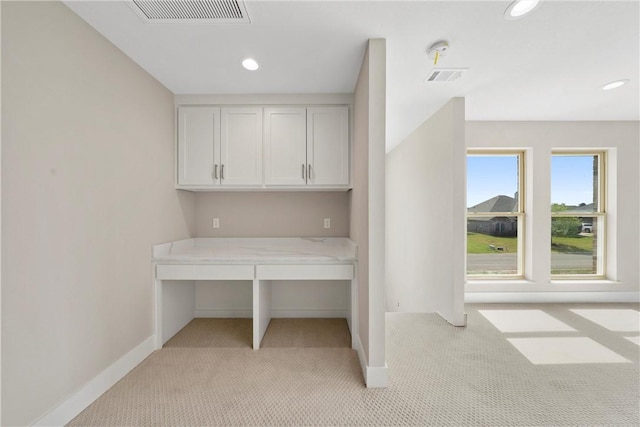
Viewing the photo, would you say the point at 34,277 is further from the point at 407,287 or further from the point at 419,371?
the point at 407,287

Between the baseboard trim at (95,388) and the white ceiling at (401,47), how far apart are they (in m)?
2.26

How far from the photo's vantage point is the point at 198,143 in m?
2.73

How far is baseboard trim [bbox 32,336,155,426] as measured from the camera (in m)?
1.48

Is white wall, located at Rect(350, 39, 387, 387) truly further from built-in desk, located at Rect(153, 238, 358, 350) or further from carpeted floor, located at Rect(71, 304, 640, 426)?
built-in desk, located at Rect(153, 238, 358, 350)

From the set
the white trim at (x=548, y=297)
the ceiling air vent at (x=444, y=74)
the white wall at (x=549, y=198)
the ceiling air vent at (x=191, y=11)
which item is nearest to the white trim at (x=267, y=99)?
the ceiling air vent at (x=444, y=74)

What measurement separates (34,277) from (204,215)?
1.77 m

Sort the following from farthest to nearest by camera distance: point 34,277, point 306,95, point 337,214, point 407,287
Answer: point 407,287
point 337,214
point 306,95
point 34,277

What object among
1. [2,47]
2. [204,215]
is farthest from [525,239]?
[2,47]

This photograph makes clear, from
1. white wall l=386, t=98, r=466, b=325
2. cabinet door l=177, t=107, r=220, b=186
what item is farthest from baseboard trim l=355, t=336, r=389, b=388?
cabinet door l=177, t=107, r=220, b=186

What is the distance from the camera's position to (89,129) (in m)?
1.71

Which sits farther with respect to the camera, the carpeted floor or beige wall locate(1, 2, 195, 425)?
the carpeted floor

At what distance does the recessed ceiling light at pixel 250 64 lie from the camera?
81.9 inches

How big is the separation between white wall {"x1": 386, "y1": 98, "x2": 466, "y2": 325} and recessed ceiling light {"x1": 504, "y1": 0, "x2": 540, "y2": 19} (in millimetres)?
1267

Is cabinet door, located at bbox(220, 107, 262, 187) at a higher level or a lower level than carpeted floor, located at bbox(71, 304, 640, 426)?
higher
